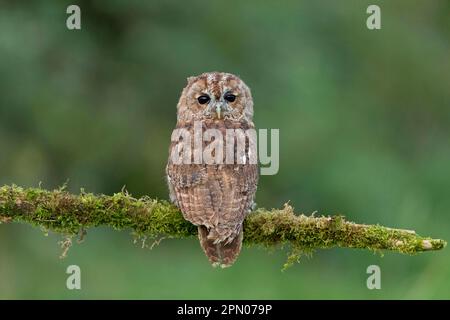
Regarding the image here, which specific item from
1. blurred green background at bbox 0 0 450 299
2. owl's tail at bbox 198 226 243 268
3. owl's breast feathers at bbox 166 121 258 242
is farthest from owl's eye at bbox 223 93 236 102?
blurred green background at bbox 0 0 450 299

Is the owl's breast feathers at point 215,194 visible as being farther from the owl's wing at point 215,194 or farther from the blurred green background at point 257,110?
the blurred green background at point 257,110

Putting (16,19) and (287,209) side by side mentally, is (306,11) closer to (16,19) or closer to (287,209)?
(16,19)

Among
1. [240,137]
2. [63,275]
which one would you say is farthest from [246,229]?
[63,275]

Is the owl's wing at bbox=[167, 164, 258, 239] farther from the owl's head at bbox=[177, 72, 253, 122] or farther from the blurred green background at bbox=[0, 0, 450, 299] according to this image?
the blurred green background at bbox=[0, 0, 450, 299]

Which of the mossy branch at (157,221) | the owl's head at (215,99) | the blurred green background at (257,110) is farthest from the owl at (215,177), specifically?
the blurred green background at (257,110)

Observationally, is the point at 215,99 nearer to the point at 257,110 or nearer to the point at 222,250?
the point at 222,250

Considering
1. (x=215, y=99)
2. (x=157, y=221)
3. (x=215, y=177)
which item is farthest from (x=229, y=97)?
(x=157, y=221)
